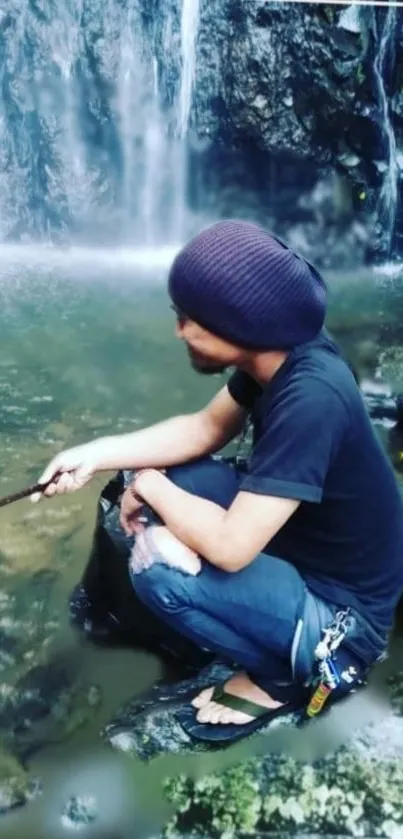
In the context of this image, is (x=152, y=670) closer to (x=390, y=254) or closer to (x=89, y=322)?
(x=89, y=322)

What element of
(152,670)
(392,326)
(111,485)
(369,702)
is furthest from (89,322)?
(369,702)

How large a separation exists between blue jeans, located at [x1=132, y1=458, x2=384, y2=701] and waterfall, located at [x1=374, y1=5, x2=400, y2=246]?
331 centimetres

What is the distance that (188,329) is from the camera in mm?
1327


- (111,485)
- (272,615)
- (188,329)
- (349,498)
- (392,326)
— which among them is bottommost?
(392,326)

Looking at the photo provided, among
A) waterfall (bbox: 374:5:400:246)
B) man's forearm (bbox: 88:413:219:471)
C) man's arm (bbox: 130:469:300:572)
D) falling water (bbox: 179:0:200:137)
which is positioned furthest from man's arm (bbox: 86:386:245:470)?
falling water (bbox: 179:0:200:137)

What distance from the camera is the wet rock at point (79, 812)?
1377 mm

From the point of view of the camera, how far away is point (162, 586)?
1.39 metres

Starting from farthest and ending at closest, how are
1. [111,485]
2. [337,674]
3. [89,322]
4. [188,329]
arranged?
[89,322] → [111,485] → [337,674] → [188,329]

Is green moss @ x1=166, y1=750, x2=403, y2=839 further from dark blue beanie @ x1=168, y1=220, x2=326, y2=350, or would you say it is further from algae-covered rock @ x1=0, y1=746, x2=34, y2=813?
dark blue beanie @ x1=168, y1=220, x2=326, y2=350

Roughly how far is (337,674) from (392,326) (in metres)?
2.63

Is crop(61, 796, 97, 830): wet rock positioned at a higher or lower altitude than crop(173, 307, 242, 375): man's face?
lower

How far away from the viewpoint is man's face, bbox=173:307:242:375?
131cm

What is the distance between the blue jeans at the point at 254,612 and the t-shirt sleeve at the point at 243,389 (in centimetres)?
30

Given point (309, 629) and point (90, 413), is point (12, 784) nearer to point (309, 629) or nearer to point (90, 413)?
point (309, 629)
